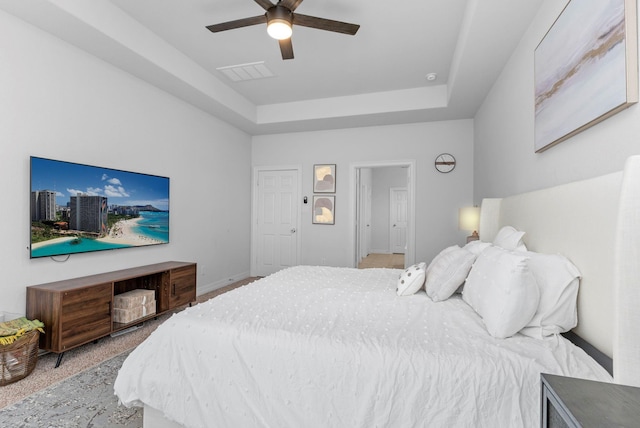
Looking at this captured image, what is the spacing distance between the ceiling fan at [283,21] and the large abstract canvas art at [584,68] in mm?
1283

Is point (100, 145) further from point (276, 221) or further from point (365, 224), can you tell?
point (365, 224)

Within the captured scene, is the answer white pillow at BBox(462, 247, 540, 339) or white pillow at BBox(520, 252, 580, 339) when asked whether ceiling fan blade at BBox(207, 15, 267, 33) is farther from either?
white pillow at BBox(520, 252, 580, 339)

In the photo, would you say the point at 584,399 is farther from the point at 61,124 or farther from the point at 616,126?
the point at 61,124

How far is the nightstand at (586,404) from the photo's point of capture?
70 centimetres

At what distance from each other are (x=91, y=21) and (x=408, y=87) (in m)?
3.49

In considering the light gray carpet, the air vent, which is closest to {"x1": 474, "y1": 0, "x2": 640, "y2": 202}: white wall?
the air vent

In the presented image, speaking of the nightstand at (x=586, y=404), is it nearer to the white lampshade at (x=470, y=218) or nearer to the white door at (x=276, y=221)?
the white lampshade at (x=470, y=218)

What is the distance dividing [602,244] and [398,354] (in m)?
0.93

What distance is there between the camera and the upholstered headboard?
0.96 metres

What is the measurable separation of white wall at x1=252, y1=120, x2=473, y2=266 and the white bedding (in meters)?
3.19

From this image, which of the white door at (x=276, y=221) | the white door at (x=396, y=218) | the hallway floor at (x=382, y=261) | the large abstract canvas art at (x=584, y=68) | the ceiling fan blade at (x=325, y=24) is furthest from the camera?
the white door at (x=396, y=218)

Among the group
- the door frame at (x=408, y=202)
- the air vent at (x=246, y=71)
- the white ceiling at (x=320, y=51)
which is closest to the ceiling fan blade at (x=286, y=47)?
the white ceiling at (x=320, y=51)

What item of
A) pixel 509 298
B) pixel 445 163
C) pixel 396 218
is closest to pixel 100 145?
pixel 509 298

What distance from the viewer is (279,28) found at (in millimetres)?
2270
